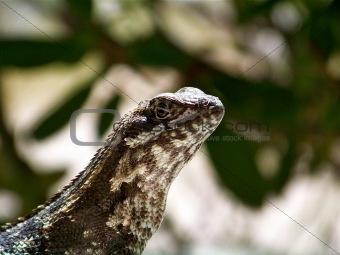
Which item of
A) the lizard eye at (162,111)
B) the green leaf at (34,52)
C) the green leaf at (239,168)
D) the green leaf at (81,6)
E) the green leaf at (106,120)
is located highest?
the lizard eye at (162,111)

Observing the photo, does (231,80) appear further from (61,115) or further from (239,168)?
(61,115)

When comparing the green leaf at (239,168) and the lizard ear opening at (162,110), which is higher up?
the lizard ear opening at (162,110)

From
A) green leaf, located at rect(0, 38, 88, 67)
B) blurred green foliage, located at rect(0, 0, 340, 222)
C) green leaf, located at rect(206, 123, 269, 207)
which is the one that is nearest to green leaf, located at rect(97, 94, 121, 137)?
blurred green foliage, located at rect(0, 0, 340, 222)

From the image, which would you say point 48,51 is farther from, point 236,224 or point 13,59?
point 236,224

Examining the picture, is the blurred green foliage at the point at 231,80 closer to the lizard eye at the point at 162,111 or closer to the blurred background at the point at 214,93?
the blurred background at the point at 214,93

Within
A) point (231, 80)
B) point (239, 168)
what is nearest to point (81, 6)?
point (231, 80)

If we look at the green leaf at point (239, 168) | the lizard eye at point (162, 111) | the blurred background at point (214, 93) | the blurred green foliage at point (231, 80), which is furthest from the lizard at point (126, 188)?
the green leaf at point (239, 168)
